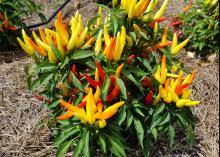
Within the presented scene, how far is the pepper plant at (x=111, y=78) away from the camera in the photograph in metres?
2.33

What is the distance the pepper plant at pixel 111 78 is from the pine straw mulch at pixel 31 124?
244mm

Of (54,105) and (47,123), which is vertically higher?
→ (54,105)

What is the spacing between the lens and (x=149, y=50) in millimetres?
2678

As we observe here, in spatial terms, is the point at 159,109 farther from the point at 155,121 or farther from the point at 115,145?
the point at 115,145

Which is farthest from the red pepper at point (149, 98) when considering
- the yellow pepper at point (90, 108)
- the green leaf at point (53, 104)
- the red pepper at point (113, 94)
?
the green leaf at point (53, 104)

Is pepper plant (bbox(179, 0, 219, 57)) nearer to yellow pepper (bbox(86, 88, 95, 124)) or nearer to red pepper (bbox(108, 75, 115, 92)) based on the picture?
red pepper (bbox(108, 75, 115, 92))

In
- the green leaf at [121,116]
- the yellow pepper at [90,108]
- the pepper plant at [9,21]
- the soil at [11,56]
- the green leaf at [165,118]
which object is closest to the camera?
the yellow pepper at [90,108]

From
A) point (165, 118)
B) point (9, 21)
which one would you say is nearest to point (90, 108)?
point (165, 118)

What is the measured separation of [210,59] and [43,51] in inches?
112

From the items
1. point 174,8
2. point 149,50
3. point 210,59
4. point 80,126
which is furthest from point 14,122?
point 174,8

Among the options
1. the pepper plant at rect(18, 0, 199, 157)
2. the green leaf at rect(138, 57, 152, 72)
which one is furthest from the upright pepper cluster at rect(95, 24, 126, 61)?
the green leaf at rect(138, 57, 152, 72)

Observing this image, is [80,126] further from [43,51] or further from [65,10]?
[65,10]

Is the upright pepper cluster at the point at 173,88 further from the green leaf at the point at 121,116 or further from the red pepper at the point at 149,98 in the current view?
the green leaf at the point at 121,116

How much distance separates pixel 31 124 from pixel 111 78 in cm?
107
